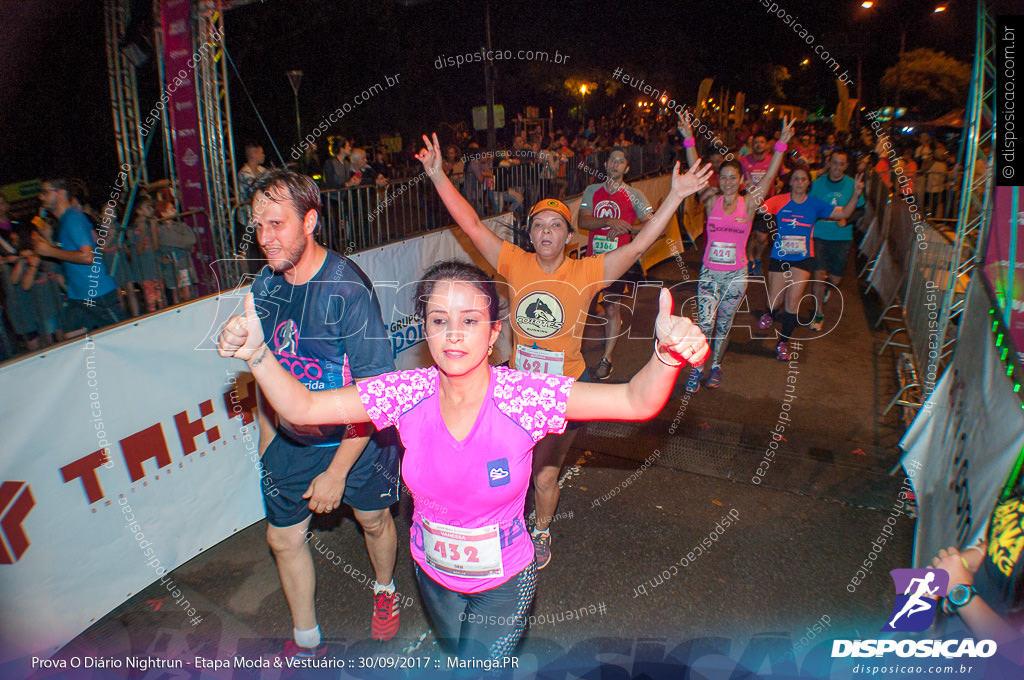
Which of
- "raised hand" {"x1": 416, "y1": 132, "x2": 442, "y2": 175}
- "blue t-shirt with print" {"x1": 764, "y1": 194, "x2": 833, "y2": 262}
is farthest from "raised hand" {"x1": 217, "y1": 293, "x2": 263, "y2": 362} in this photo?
"blue t-shirt with print" {"x1": 764, "y1": 194, "x2": 833, "y2": 262}

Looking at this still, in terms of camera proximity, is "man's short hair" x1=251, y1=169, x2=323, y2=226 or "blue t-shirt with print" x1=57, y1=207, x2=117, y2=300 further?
"blue t-shirt with print" x1=57, y1=207, x2=117, y2=300

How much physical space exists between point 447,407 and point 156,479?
7.84ft

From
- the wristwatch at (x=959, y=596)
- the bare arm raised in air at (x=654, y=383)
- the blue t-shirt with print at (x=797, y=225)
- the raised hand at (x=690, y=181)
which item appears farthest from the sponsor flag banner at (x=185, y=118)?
the wristwatch at (x=959, y=596)

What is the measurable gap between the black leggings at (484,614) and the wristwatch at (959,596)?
151 cm

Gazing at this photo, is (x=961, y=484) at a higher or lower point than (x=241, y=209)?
lower

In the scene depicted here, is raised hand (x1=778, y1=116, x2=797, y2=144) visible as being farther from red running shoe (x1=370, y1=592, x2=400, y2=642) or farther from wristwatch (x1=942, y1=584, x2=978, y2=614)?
red running shoe (x1=370, y1=592, x2=400, y2=642)

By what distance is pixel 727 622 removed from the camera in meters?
3.42

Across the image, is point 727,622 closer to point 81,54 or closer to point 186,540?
point 186,540

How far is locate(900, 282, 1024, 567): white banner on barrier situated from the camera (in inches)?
101

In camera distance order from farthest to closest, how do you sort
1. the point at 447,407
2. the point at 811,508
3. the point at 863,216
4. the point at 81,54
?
the point at 863,216 < the point at 81,54 < the point at 811,508 < the point at 447,407

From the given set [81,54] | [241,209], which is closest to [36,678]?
[241,209]

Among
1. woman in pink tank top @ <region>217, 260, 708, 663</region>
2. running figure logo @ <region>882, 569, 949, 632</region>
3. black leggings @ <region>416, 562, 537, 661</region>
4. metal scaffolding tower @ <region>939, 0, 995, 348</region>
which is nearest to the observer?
woman in pink tank top @ <region>217, 260, 708, 663</region>

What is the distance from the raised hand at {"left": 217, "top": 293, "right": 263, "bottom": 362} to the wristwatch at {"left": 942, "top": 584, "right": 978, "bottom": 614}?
2566 millimetres

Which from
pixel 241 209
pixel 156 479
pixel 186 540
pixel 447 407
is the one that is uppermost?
pixel 241 209
